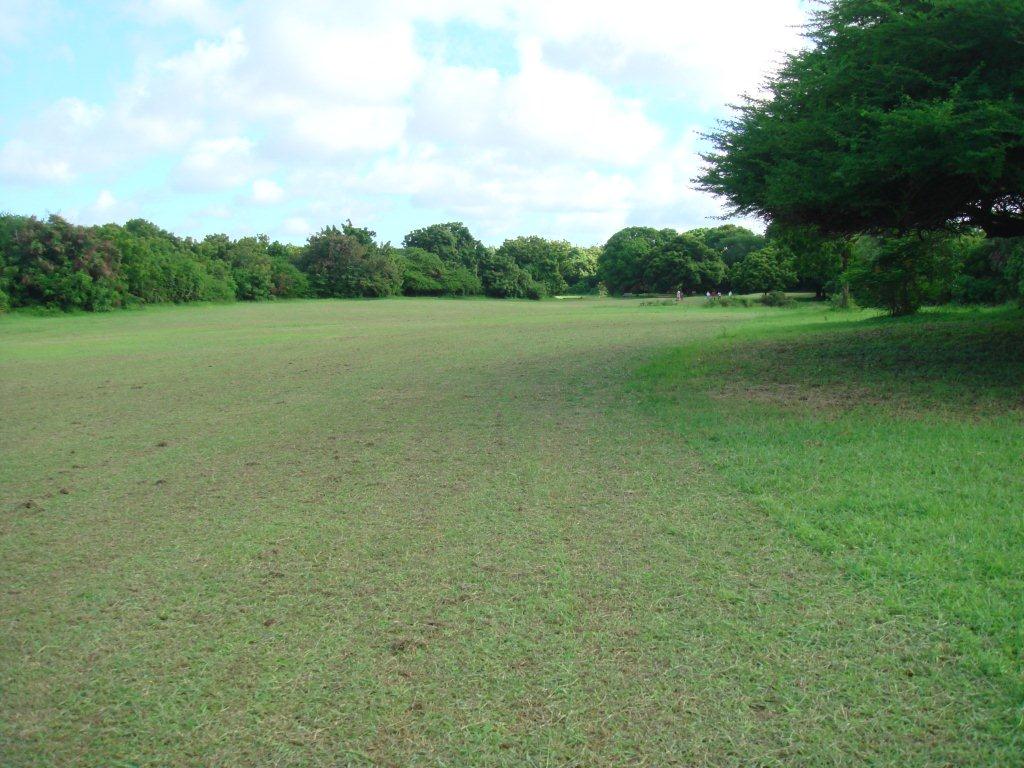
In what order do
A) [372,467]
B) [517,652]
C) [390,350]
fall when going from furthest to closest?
[390,350] < [372,467] < [517,652]

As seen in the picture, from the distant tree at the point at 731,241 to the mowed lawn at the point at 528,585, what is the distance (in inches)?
2427

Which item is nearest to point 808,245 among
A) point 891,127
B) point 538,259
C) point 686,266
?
point 891,127

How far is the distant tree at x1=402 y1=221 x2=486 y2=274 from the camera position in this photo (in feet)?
248

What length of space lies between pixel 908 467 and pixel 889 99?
18.0 feet

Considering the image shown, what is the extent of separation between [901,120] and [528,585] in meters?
6.69

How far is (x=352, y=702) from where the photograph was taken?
307 cm

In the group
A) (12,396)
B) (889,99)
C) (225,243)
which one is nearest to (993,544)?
(889,99)

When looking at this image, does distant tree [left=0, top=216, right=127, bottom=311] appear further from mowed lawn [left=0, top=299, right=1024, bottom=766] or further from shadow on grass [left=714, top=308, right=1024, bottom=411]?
shadow on grass [left=714, top=308, right=1024, bottom=411]

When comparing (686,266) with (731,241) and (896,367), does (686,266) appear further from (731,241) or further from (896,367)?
(896,367)

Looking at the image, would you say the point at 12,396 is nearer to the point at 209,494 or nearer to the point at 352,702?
the point at 209,494

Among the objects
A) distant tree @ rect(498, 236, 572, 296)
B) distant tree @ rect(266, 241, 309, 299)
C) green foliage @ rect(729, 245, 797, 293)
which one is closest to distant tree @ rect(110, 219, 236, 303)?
distant tree @ rect(266, 241, 309, 299)

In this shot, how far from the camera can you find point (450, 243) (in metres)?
78.6

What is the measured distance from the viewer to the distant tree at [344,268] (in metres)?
60.5

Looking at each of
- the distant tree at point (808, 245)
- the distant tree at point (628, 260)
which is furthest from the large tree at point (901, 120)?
the distant tree at point (628, 260)
